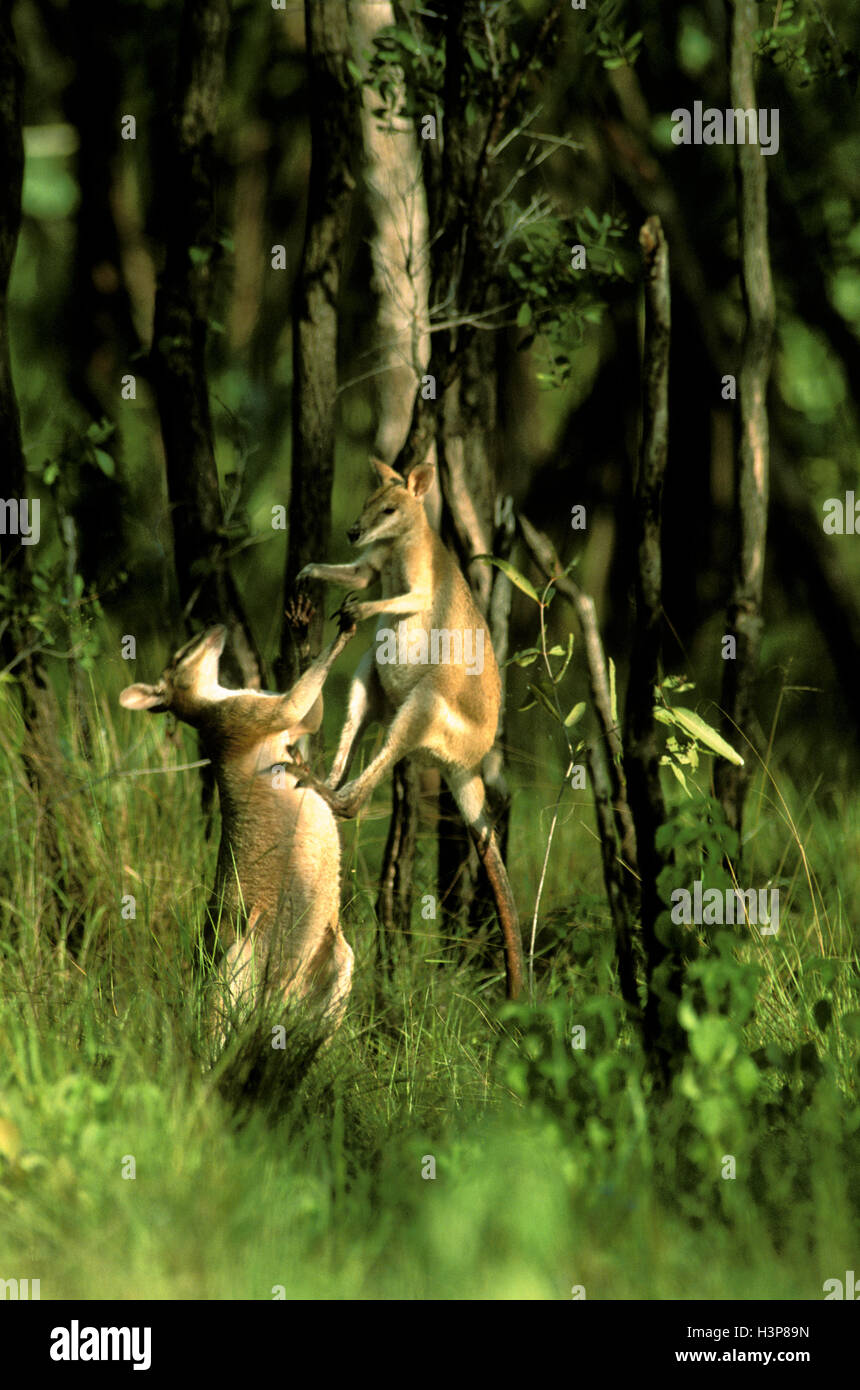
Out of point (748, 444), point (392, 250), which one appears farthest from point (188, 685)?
point (392, 250)

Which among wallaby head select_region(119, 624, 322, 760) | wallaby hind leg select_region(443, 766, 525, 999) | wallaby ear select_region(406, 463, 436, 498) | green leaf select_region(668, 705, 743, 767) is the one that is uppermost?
wallaby ear select_region(406, 463, 436, 498)

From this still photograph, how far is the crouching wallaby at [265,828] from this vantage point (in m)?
4.91

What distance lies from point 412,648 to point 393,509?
0.45 m

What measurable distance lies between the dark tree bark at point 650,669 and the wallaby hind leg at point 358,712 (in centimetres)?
85

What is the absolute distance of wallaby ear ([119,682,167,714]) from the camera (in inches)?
195

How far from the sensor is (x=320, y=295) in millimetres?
5723

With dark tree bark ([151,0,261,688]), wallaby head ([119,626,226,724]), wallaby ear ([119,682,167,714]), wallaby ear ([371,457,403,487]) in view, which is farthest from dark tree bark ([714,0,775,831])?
wallaby ear ([119,682,167,714])

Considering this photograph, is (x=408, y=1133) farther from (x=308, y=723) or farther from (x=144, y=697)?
(x=144, y=697)

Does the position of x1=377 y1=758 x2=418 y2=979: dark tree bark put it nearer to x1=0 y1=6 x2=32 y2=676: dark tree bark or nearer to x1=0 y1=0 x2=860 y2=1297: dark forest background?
x1=0 y1=0 x2=860 y2=1297: dark forest background

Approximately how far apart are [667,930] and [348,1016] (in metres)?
1.26

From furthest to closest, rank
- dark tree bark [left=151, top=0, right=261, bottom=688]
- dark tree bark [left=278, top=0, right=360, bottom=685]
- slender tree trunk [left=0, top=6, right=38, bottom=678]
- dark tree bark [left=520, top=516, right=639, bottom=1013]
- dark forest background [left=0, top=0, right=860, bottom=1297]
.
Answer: slender tree trunk [left=0, top=6, right=38, bottom=678]
dark tree bark [left=151, top=0, right=261, bottom=688]
dark tree bark [left=278, top=0, right=360, bottom=685]
dark tree bark [left=520, top=516, right=639, bottom=1013]
dark forest background [left=0, top=0, right=860, bottom=1297]

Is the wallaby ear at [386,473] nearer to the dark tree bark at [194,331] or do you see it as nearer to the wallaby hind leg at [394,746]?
the wallaby hind leg at [394,746]

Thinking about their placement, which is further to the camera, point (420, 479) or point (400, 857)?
point (400, 857)
